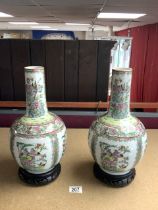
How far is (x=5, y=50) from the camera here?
1.06 m

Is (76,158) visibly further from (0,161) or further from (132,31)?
(132,31)

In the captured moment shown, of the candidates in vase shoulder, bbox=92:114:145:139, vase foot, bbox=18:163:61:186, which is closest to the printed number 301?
vase foot, bbox=18:163:61:186

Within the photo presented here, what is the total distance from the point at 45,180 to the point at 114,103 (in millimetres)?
308

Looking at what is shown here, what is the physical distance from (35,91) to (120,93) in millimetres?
228

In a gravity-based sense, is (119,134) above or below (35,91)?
below

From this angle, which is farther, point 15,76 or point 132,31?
point 132,31

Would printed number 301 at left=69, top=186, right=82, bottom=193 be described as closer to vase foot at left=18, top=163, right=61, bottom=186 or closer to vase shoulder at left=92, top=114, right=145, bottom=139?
vase foot at left=18, top=163, right=61, bottom=186

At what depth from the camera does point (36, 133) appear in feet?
1.86

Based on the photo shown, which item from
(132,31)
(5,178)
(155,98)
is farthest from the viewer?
(132,31)

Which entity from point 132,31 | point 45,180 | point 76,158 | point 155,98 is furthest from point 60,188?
point 132,31

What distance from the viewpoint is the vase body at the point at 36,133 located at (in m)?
0.57

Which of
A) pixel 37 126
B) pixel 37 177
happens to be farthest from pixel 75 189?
pixel 37 126

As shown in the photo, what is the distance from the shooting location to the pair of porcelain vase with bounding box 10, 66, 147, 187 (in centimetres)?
57

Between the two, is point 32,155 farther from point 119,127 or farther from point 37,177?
point 119,127
